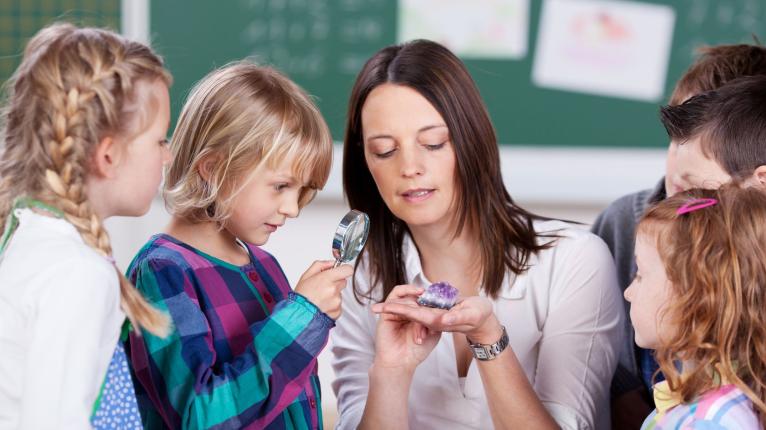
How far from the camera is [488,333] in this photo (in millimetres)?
1469

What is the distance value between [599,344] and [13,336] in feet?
3.33

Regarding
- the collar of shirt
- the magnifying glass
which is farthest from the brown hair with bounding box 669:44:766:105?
the magnifying glass

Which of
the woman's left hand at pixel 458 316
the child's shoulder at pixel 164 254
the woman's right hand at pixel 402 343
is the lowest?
the woman's right hand at pixel 402 343

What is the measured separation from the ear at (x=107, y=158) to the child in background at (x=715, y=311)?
0.71m

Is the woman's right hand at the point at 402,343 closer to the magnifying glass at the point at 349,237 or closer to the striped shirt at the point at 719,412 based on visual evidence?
the magnifying glass at the point at 349,237

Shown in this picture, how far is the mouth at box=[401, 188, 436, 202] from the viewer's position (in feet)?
5.19

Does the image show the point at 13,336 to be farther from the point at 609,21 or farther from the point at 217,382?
the point at 609,21

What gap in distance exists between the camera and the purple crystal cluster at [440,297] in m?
1.43

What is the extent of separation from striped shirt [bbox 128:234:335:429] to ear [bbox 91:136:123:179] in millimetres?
194

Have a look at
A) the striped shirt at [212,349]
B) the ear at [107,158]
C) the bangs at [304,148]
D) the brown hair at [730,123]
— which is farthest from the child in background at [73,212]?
the brown hair at [730,123]

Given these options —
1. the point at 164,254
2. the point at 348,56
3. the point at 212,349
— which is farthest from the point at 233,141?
the point at 348,56

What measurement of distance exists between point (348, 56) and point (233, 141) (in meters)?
1.65

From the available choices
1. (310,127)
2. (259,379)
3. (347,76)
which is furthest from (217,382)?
(347,76)

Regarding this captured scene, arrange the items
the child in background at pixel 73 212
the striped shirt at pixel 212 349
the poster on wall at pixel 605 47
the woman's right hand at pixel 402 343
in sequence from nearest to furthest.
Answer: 1. the child in background at pixel 73 212
2. the striped shirt at pixel 212 349
3. the woman's right hand at pixel 402 343
4. the poster on wall at pixel 605 47
